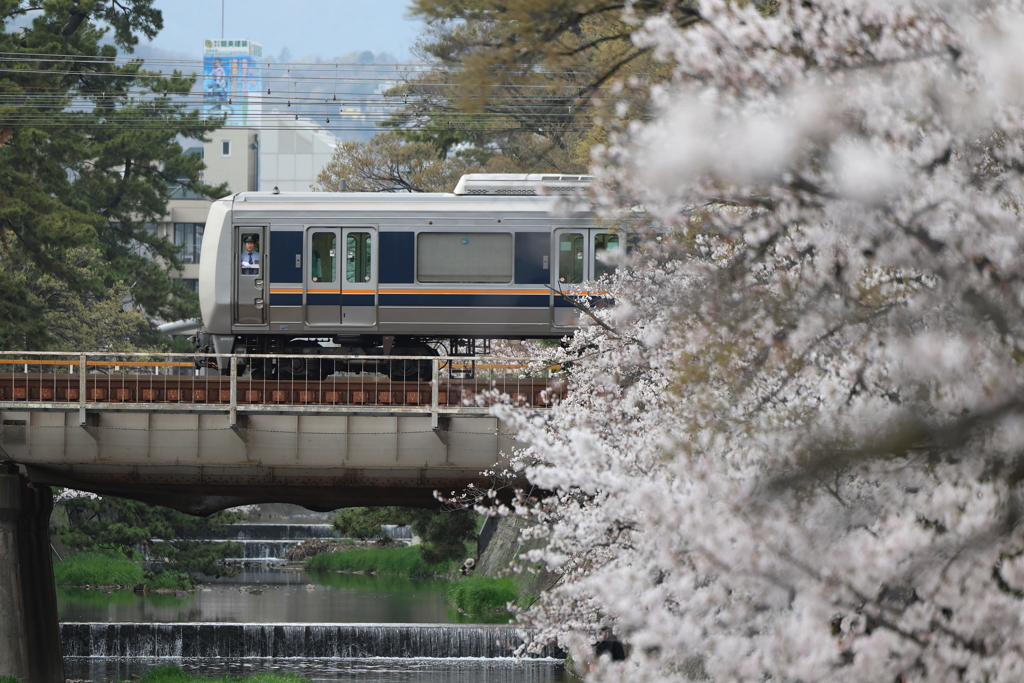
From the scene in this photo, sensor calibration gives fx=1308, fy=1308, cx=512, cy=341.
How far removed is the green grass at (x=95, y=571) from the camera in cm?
3950

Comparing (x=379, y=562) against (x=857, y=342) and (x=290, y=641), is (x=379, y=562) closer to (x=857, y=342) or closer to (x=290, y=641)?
(x=290, y=641)

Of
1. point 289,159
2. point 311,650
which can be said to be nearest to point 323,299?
point 311,650

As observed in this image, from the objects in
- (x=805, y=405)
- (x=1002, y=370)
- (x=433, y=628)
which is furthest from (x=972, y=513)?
(x=433, y=628)

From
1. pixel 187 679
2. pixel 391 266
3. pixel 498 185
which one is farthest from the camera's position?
pixel 187 679

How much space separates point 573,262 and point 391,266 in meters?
2.87

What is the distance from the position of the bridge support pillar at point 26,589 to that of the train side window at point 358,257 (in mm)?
5795

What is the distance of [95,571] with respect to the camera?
3997 centimetres

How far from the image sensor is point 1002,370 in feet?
18.4

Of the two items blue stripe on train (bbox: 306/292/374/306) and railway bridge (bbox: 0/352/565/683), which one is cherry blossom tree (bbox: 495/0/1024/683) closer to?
→ railway bridge (bbox: 0/352/565/683)

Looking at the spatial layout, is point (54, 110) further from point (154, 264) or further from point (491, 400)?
point (491, 400)

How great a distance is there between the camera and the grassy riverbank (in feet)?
130

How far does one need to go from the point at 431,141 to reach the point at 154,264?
11050mm

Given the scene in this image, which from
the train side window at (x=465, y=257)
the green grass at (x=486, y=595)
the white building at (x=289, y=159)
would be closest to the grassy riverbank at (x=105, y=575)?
the green grass at (x=486, y=595)

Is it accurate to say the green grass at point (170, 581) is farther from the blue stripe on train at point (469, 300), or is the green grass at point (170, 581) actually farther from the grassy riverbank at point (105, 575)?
the blue stripe on train at point (469, 300)
